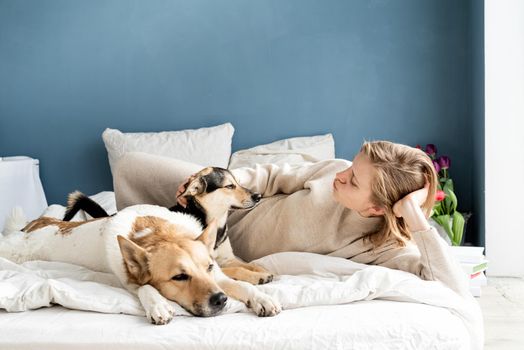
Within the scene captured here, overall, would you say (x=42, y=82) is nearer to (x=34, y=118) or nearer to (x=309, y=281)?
(x=34, y=118)

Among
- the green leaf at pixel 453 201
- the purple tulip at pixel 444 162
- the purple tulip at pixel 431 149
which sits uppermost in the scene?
the purple tulip at pixel 431 149

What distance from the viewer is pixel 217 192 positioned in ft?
6.15

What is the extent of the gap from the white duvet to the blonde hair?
20cm

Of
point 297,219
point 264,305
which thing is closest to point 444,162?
point 297,219

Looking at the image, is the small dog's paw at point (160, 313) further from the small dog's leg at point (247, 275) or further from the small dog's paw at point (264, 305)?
the small dog's leg at point (247, 275)

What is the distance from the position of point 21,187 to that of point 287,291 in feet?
8.94

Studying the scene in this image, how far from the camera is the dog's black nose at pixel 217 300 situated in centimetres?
140

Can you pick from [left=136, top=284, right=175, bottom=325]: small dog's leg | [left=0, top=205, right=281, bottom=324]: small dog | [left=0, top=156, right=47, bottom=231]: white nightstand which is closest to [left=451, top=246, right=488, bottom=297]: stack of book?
[left=0, top=205, right=281, bottom=324]: small dog

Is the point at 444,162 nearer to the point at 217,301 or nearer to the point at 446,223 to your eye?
the point at 446,223

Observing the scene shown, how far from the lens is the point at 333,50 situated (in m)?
3.80

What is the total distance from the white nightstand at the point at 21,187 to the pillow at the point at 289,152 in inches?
49.6

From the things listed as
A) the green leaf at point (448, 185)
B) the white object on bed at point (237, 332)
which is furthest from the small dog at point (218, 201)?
the green leaf at point (448, 185)

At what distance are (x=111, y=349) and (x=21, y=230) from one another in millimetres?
905

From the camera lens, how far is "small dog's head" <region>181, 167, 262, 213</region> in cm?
186
